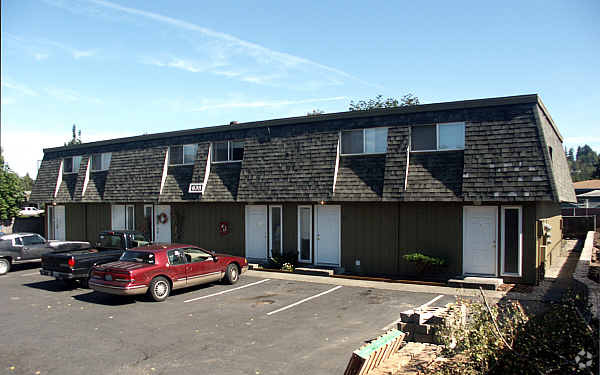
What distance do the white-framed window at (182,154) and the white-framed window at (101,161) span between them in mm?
4855

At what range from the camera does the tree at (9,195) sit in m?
34.2

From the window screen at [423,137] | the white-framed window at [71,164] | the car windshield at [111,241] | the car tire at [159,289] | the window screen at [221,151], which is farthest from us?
the white-framed window at [71,164]

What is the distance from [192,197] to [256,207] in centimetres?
322

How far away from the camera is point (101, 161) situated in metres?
25.4

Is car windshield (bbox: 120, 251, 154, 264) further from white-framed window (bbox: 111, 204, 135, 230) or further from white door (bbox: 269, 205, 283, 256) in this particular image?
white-framed window (bbox: 111, 204, 135, 230)

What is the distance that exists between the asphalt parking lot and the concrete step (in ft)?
4.55

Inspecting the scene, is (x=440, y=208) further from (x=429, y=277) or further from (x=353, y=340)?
(x=353, y=340)

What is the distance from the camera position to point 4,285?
1542 cm

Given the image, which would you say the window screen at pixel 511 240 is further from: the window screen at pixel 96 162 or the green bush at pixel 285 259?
the window screen at pixel 96 162

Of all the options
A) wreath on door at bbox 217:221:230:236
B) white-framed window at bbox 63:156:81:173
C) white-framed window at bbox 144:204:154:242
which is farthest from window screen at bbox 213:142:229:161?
white-framed window at bbox 63:156:81:173

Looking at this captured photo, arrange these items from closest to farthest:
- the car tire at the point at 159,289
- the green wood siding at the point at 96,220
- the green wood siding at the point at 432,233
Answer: the car tire at the point at 159,289 < the green wood siding at the point at 432,233 < the green wood siding at the point at 96,220

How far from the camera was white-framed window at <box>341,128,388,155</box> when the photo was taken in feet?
55.2

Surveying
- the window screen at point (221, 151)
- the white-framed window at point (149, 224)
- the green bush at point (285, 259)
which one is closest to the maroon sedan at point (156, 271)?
the green bush at point (285, 259)

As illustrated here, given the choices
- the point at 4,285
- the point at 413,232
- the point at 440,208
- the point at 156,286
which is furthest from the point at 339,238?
the point at 4,285
